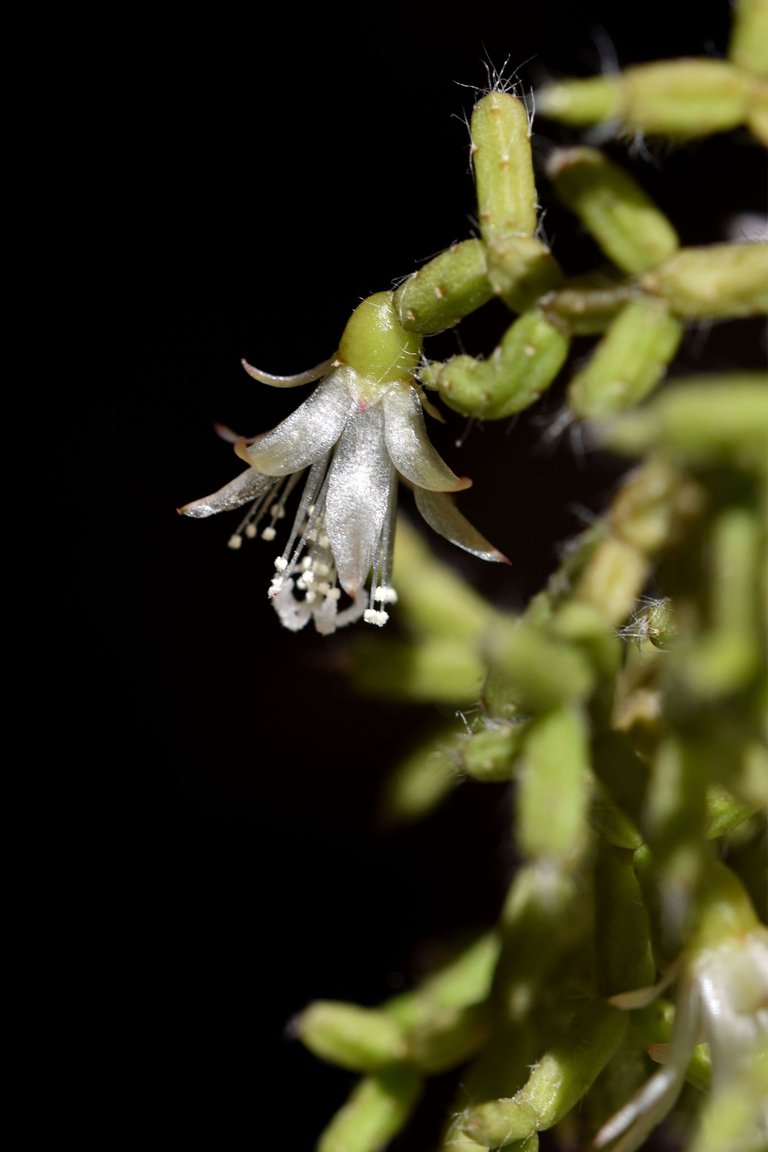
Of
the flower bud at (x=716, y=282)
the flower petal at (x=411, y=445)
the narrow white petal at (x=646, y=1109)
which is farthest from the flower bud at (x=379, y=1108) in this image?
the flower bud at (x=716, y=282)

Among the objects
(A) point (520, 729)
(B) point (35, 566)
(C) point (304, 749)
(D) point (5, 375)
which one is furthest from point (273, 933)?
(A) point (520, 729)

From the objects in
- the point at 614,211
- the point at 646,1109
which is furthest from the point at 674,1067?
the point at 614,211

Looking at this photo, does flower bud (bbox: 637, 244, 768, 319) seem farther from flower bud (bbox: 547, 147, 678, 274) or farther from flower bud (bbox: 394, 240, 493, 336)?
flower bud (bbox: 394, 240, 493, 336)

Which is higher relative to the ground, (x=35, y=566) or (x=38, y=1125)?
(x=35, y=566)

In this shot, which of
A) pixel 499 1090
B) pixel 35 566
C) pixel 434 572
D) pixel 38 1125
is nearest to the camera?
pixel 434 572

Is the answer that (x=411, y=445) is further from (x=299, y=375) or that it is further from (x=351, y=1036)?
(x=351, y=1036)

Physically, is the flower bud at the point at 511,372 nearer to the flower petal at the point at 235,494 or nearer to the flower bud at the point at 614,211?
the flower bud at the point at 614,211

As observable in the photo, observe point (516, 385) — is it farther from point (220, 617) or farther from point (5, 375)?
point (5, 375)

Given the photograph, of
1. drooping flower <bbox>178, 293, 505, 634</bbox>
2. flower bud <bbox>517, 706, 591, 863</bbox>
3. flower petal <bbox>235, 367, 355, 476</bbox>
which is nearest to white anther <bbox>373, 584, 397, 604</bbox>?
drooping flower <bbox>178, 293, 505, 634</bbox>
